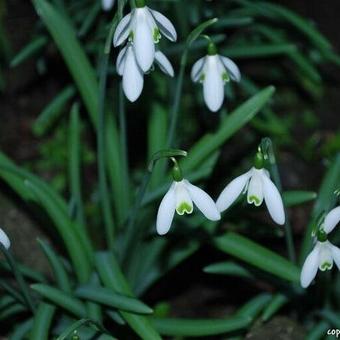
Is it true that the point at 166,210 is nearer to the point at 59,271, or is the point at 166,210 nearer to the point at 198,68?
the point at 198,68

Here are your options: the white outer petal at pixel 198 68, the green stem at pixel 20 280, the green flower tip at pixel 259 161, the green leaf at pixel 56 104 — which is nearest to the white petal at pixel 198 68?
the white outer petal at pixel 198 68

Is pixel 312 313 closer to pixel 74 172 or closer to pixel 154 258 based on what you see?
pixel 154 258

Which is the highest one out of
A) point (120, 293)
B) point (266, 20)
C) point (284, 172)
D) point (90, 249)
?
point (266, 20)

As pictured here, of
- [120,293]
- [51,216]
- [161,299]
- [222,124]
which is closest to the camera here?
[120,293]

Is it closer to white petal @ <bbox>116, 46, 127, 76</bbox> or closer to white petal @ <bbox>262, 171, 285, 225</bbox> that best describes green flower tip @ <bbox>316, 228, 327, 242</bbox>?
white petal @ <bbox>262, 171, 285, 225</bbox>

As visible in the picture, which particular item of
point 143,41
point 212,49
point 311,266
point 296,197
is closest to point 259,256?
point 296,197

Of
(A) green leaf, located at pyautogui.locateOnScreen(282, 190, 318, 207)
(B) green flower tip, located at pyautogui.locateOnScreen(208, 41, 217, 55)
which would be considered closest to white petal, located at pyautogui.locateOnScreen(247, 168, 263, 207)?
(B) green flower tip, located at pyautogui.locateOnScreen(208, 41, 217, 55)

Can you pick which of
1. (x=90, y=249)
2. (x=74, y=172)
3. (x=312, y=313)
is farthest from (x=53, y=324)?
(x=312, y=313)

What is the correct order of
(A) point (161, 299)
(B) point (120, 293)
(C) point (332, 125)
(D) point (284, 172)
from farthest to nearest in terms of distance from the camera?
(C) point (332, 125)
(D) point (284, 172)
(A) point (161, 299)
(B) point (120, 293)
